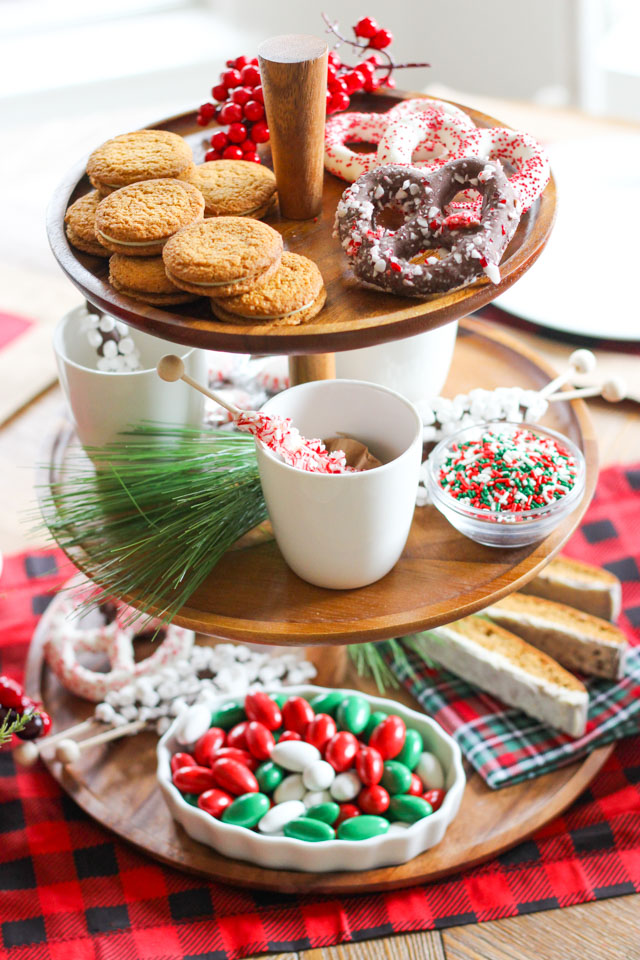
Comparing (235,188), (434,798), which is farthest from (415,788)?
(235,188)

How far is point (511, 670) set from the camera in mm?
988

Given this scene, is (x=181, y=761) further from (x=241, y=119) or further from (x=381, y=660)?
(x=241, y=119)

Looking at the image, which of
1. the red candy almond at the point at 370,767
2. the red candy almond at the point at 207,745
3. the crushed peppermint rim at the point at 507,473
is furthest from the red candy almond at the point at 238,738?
the crushed peppermint rim at the point at 507,473

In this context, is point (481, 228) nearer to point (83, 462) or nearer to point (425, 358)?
point (425, 358)

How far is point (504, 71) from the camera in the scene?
2516 mm

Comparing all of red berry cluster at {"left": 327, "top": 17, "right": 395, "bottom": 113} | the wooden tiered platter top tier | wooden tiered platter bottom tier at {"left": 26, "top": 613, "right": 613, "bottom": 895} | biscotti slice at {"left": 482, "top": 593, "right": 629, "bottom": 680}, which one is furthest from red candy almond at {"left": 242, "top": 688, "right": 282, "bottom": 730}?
red berry cluster at {"left": 327, "top": 17, "right": 395, "bottom": 113}

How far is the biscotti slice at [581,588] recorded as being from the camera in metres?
1.05

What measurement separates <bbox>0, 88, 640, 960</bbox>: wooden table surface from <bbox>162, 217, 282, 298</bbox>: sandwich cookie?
1.05ft

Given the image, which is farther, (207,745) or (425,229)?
(207,745)

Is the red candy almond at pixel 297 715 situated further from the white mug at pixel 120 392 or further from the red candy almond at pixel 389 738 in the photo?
the white mug at pixel 120 392

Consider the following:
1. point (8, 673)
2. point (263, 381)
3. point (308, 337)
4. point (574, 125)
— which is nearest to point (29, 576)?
point (8, 673)

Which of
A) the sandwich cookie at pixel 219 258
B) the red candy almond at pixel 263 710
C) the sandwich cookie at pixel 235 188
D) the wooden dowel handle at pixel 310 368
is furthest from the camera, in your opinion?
the red candy almond at pixel 263 710

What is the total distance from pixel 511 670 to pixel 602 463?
15.0 inches

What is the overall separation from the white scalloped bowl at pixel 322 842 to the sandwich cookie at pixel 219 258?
0.49 m
